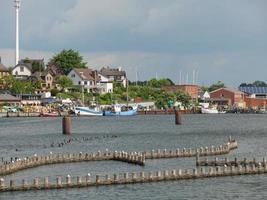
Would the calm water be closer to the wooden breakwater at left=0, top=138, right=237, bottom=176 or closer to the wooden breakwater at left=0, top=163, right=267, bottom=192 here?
the wooden breakwater at left=0, top=163, right=267, bottom=192

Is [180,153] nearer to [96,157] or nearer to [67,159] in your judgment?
[96,157]

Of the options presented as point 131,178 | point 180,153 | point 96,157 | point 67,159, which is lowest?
point 131,178

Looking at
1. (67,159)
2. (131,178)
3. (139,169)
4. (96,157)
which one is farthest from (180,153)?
(131,178)

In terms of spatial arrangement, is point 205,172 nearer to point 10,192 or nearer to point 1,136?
point 10,192

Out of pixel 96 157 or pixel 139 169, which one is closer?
pixel 139 169

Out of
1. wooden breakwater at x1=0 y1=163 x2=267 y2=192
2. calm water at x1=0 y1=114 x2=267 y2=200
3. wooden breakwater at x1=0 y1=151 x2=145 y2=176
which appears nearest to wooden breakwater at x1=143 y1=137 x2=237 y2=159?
calm water at x1=0 y1=114 x2=267 y2=200

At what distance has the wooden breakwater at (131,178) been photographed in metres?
60.8

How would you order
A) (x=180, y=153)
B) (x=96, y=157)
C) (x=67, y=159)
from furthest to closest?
1. (x=180, y=153)
2. (x=96, y=157)
3. (x=67, y=159)

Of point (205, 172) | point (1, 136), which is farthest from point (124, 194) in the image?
point (1, 136)

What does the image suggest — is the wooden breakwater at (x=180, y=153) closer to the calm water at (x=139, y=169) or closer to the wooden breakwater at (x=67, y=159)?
the calm water at (x=139, y=169)

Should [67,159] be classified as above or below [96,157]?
below

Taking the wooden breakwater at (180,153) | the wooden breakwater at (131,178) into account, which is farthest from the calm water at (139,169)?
the wooden breakwater at (180,153)

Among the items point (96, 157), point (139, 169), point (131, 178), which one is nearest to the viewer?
point (131, 178)

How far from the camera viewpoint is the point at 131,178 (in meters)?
64.2
